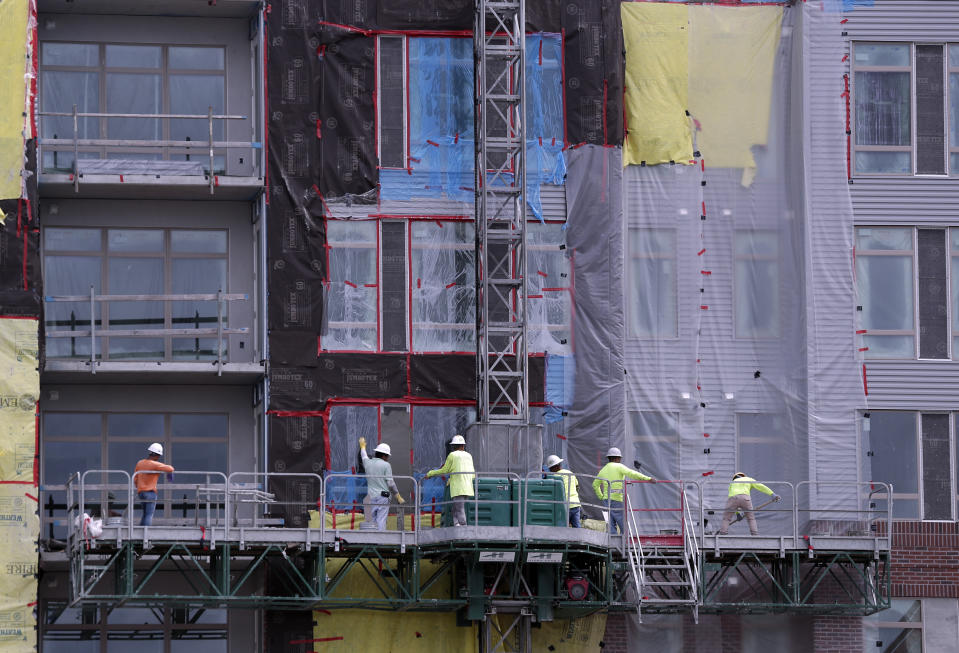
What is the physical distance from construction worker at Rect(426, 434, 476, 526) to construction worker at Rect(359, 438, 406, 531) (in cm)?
101

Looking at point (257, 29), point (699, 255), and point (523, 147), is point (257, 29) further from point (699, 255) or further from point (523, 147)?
point (699, 255)

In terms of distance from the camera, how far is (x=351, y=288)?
39.2 metres

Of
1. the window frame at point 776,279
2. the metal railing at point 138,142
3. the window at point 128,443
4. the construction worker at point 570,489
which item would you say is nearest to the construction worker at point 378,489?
the construction worker at point 570,489

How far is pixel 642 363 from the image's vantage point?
39.6m

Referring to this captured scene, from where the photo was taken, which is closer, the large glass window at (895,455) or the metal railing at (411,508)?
the metal railing at (411,508)

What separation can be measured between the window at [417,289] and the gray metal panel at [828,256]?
16.7ft

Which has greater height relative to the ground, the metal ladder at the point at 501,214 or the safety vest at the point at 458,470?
the metal ladder at the point at 501,214

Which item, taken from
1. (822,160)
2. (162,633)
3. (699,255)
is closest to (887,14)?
(822,160)

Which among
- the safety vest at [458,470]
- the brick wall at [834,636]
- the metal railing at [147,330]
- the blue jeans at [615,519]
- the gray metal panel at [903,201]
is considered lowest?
the brick wall at [834,636]

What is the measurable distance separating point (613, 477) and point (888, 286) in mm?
7718

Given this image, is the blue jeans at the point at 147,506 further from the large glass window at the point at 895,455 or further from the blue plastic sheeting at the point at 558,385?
the large glass window at the point at 895,455

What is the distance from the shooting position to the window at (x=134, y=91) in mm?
39812

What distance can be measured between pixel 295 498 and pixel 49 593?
4.96 m

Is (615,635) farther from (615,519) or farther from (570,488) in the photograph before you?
(570,488)
